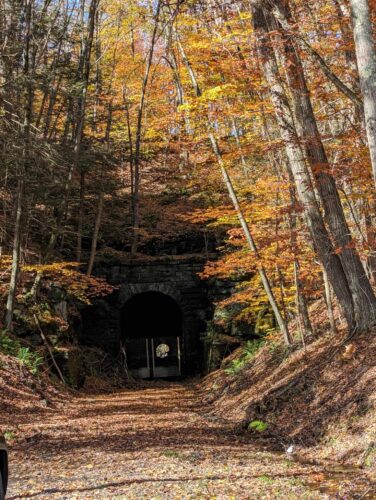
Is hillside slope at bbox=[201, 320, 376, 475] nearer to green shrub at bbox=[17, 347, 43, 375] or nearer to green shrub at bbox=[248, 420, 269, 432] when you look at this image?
green shrub at bbox=[248, 420, 269, 432]

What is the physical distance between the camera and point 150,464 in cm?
651

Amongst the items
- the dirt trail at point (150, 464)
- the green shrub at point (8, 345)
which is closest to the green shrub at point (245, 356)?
the dirt trail at point (150, 464)

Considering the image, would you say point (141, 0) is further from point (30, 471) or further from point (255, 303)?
point (30, 471)

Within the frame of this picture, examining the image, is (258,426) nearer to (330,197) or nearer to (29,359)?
(330,197)

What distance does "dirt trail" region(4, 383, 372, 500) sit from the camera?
5309 millimetres

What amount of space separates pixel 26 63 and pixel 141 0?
15.1 metres

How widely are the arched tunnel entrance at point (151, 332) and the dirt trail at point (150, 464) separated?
1300 cm

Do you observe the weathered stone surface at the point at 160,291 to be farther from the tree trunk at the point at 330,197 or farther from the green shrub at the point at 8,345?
the tree trunk at the point at 330,197

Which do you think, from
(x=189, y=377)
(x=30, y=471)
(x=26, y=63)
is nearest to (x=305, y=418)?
(x=30, y=471)

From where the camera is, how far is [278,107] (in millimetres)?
9875

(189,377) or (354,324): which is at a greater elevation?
(354,324)

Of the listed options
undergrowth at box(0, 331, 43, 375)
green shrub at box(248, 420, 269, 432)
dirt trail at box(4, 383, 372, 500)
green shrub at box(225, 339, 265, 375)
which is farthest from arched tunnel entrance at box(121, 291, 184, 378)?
green shrub at box(248, 420, 269, 432)

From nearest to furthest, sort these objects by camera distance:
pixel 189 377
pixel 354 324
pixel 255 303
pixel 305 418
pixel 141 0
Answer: pixel 305 418
pixel 354 324
pixel 255 303
pixel 189 377
pixel 141 0

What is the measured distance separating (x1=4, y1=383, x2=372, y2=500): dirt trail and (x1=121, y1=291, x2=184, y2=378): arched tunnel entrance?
512 inches
